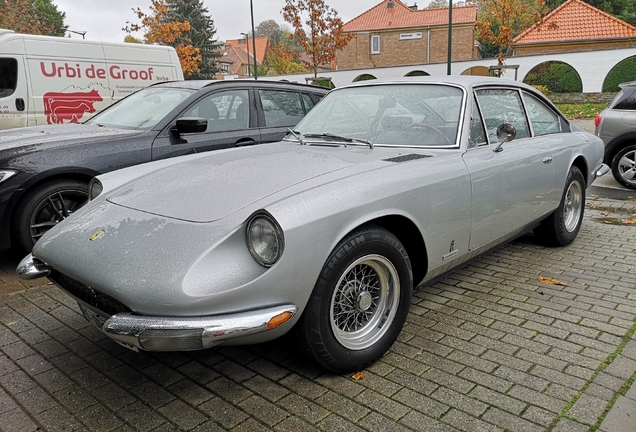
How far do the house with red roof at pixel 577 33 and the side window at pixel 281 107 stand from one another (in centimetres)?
2868

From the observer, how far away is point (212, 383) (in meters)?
2.73

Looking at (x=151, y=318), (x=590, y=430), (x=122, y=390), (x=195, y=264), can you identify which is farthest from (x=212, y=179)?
(x=590, y=430)

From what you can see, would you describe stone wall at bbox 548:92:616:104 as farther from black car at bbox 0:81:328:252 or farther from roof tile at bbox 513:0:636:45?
black car at bbox 0:81:328:252

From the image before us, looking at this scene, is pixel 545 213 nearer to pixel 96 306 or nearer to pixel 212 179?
pixel 212 179

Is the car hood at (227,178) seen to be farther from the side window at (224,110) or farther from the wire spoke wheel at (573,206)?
the wire spoke wheel at (573,206)

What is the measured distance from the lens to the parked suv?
7.83 m

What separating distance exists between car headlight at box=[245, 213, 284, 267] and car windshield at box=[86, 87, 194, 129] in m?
3.28

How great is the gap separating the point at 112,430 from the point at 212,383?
561mm

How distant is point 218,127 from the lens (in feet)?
18.1

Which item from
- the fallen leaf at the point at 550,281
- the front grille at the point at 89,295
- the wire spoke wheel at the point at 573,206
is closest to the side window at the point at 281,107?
the wire spoke wheel at the point at 573,206

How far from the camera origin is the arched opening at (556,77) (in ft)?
81.0

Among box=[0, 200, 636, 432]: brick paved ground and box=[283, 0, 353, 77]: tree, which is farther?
box=[283, 0, 353, 77]: tree

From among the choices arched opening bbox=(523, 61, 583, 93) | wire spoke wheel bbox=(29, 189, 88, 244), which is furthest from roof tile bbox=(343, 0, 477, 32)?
wire spoke wheel bbox=(29, 189, 88, 244)

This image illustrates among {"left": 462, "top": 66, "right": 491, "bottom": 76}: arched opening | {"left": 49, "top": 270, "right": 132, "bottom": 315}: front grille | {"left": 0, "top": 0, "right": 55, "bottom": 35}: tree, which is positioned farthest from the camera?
{"left": 0, "top": 0, "right": 55, "bottom": 35}: tree
